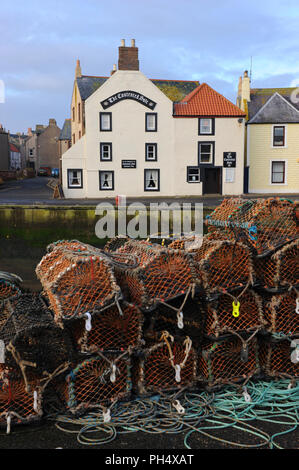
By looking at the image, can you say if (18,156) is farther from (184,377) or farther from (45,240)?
(184,377)

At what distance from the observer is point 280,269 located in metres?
4.59

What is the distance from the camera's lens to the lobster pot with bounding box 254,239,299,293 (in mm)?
4570

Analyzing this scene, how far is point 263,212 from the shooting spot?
17.4 ft

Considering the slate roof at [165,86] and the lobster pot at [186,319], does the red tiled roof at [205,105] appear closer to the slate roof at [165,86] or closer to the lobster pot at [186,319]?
the slate roof at [165,86]

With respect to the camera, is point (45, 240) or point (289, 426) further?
point (45, 240)

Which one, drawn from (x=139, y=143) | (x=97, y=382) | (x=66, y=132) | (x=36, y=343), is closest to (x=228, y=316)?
(x=97, y=382)

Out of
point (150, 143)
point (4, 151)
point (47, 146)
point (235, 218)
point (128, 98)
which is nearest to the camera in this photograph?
point (235, 218)

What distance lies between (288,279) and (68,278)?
234cm

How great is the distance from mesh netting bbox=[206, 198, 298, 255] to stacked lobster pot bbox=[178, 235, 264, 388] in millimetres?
422

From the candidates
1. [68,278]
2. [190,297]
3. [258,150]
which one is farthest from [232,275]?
[258,150]

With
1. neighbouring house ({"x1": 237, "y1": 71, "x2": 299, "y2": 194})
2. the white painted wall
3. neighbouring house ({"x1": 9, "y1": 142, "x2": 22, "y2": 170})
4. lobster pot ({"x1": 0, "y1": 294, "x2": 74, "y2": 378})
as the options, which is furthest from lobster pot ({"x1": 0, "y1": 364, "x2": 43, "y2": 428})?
neighbouring house ({"x1": 9, "y1": 142, "x2": 22, "y2": 170})

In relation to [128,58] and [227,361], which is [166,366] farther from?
[128,58]

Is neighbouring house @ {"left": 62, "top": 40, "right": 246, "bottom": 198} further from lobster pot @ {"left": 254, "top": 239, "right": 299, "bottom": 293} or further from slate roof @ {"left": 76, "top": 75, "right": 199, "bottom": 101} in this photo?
lobster pot @ {"left": 254, "top": 239, "right": 299, "bottom": 293}

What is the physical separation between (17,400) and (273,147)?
2797cm
